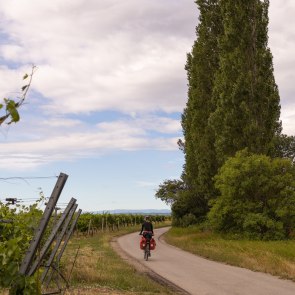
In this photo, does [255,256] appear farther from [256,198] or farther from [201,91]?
[201,91]

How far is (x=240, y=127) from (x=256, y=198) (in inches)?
188

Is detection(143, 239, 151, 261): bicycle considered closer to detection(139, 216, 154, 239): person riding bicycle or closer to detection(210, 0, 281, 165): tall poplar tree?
detection(139, 216, 154, 239): person riding bicycle

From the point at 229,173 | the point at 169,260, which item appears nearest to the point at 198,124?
the point at 229,173

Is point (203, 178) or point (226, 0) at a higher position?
point (226, 0)

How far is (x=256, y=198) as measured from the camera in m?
27.8

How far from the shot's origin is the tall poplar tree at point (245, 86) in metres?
29.8

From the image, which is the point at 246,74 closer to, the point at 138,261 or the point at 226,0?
the point at 226,0

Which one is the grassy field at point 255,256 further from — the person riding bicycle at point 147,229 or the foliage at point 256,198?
the foliage at point 256,198

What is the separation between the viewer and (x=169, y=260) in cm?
1984

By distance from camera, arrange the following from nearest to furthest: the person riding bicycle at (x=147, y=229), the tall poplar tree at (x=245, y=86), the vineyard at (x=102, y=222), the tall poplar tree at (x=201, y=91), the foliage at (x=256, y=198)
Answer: the person riding bicycle at (x=147, y=229) < the foliage at (x=256, y=198) < the tall poplar tree at (x=245, y=86) < the tall poplar tree at (x=201, y=91) < the vineyard at (x=102, y=222)

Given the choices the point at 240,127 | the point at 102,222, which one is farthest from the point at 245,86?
the point at 102,222

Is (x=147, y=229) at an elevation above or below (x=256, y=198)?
below

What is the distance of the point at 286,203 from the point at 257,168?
8.33 ft

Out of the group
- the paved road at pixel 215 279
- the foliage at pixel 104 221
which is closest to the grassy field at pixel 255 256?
the paved road at pixel 215 279
